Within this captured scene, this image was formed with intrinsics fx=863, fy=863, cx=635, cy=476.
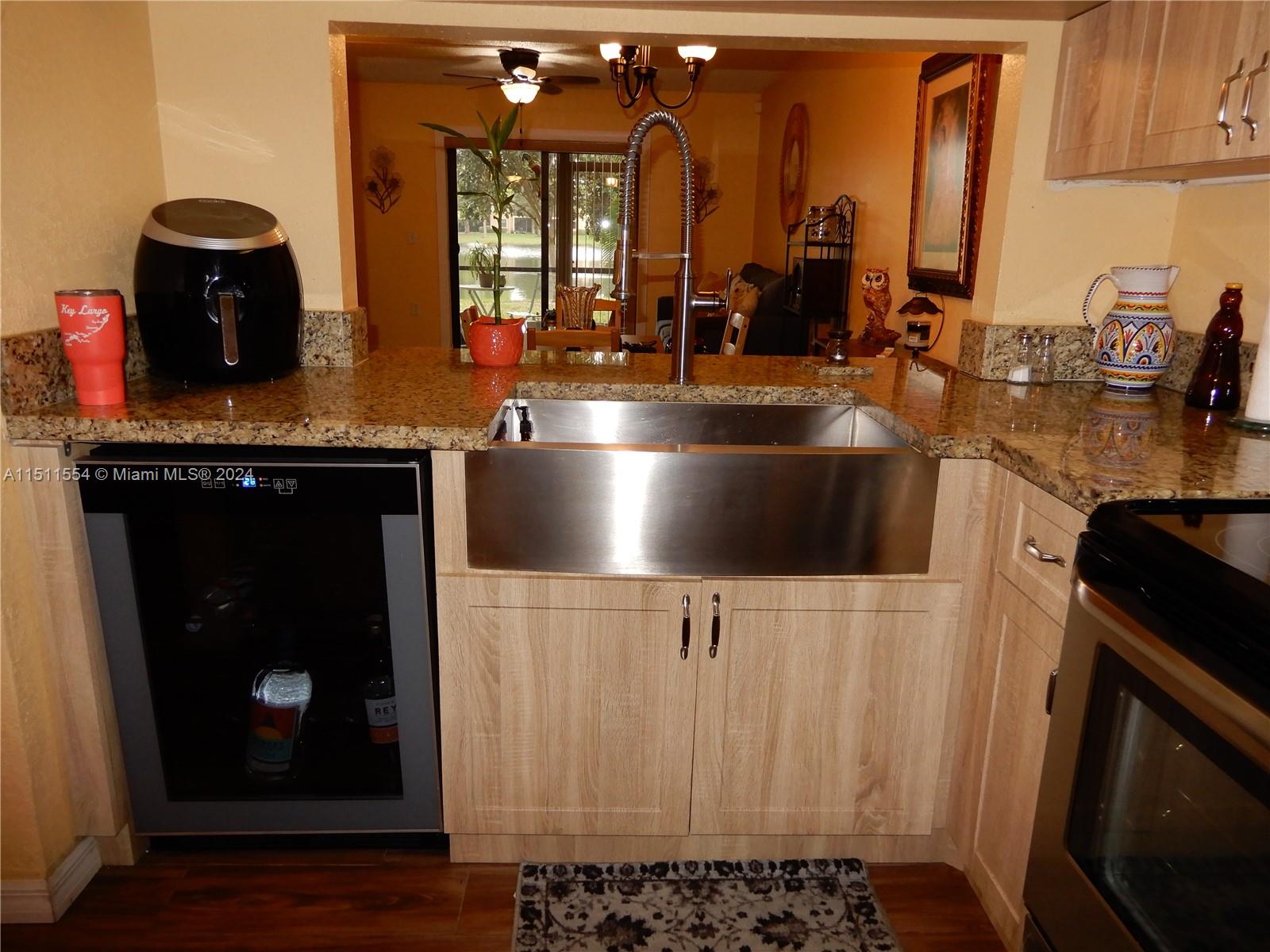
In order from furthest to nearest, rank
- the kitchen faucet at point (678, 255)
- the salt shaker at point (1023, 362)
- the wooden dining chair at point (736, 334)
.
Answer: the wooden dining chair at point (736, 334)
the salt shaker at point (1023, 362)
the kitchen faucet at point (678, 255)

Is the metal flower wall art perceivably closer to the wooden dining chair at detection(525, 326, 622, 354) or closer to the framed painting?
the wooden dining chair at detection(525, 326, 622, 354)

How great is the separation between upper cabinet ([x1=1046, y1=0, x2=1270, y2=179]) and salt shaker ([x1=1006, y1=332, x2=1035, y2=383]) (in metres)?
0.37

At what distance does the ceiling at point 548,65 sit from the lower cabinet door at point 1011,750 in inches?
171

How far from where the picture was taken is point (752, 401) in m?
1.96

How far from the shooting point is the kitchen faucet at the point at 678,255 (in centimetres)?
174

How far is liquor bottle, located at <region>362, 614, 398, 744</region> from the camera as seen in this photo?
162 centimetres

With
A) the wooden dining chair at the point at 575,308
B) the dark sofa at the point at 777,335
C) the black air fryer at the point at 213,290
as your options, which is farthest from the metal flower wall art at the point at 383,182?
the black air fryer at the point at 213,290

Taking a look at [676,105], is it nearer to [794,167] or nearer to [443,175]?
[794,167]

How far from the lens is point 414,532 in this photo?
1493 mm

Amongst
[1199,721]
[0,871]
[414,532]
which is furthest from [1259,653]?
[0,871]

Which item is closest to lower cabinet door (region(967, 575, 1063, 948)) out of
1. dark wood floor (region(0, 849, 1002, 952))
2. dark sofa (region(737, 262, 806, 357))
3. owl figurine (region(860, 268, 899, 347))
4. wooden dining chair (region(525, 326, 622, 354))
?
dark wood floor (region(0, 849, 1002, 952))

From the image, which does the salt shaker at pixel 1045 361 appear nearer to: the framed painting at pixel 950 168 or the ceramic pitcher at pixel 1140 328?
the ceramic pitcher at pixel 1140 328

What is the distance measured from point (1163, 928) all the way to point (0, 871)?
1790mm

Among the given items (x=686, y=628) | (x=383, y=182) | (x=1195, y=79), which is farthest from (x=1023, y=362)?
(x=383, y=182)
